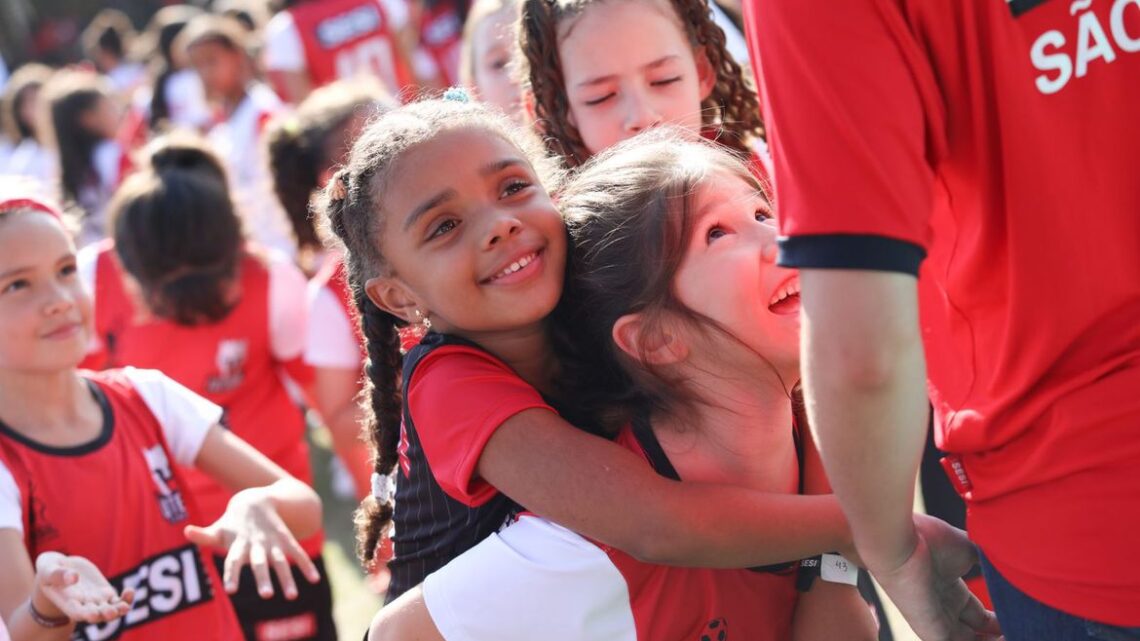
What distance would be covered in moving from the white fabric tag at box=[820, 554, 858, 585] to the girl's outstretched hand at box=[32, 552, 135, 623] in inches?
46.6

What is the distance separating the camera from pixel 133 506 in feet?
8.36

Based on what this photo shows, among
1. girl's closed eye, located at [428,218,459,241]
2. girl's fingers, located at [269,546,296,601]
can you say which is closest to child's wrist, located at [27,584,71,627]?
girl's fingers, located at [269,546,296,601]

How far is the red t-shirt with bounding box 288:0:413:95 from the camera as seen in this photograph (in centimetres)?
670

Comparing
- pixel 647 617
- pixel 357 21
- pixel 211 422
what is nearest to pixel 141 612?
pixel 211 422

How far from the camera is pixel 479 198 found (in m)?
1.95

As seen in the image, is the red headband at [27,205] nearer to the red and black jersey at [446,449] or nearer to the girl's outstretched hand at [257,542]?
the girl's outstretched hand at [257,542]

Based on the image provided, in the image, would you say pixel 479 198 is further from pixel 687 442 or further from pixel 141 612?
pixel 141 612

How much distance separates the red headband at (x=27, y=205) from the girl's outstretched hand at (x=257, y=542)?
0.88 meters

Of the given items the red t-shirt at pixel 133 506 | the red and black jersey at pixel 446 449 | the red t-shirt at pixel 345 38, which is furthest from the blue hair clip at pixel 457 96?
the red t-shirt at pixel 345 38

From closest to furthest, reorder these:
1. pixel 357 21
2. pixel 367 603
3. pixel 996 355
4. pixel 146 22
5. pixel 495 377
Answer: pixel 996 355 → pixel 495 377 → pixel 367 603 → pixel 357 21 → pixel 146 22

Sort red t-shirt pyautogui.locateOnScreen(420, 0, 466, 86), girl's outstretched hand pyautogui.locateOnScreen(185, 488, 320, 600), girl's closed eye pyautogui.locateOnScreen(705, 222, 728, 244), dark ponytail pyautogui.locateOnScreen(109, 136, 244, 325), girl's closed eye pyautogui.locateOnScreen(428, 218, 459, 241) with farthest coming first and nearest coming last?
red t-shirt pyautogui.locateOnScreen(420, 0, 466, 86)
dark ponytail pyautogui.locateOnScreen(109, 136, 244, 325)
girl's outstretched hand pyautogui.locateOnScreen(185, 488, 320, 600)
girl's closed eye pyautogui.locateOnScreen(428, 218, 459, 241)
girl's closed eye pyautogui.locateOnScreen(705, 222, 728, 244)

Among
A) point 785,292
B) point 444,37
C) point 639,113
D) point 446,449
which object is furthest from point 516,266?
point 444,37

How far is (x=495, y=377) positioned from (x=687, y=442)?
32cm

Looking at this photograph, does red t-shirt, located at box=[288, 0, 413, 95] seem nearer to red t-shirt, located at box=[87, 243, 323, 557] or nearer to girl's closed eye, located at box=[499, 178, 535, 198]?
red t-shirt, located at box=[87, 243, 323, 557]
